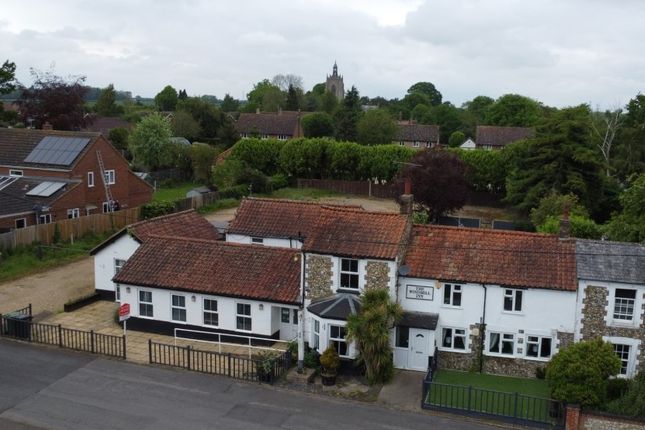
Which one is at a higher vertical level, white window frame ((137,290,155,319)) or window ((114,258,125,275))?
window ((114,258,125,275))

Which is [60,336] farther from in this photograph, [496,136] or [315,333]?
[496,136]

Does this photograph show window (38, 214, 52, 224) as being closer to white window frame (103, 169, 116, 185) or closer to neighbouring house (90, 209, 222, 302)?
white window frame (103, 169, 116, 185)

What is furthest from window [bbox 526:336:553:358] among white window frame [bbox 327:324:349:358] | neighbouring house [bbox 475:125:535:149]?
neighbouring house [bbox 475:125:535:149]

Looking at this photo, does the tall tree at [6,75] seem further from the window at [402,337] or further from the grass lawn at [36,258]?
the window at [402,337]

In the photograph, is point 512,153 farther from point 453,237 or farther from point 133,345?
point 133,345

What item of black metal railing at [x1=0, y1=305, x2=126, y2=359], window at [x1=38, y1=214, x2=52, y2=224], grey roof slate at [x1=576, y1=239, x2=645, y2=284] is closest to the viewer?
grey roof slate at [x1=576, y1=239, x2=645, y2=284]

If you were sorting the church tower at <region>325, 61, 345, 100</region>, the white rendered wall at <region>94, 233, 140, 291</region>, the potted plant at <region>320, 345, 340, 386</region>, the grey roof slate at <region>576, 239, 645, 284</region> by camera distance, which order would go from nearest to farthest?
the potted plant at <region>320, 345, 340, 386</region>, the grey roof slate at <region>576, 239, 645, 284</region>, the white rendered wall at <region>94, 233, 140, 291</region>, the church tower at <region>325, 61, 345, 100</region>
